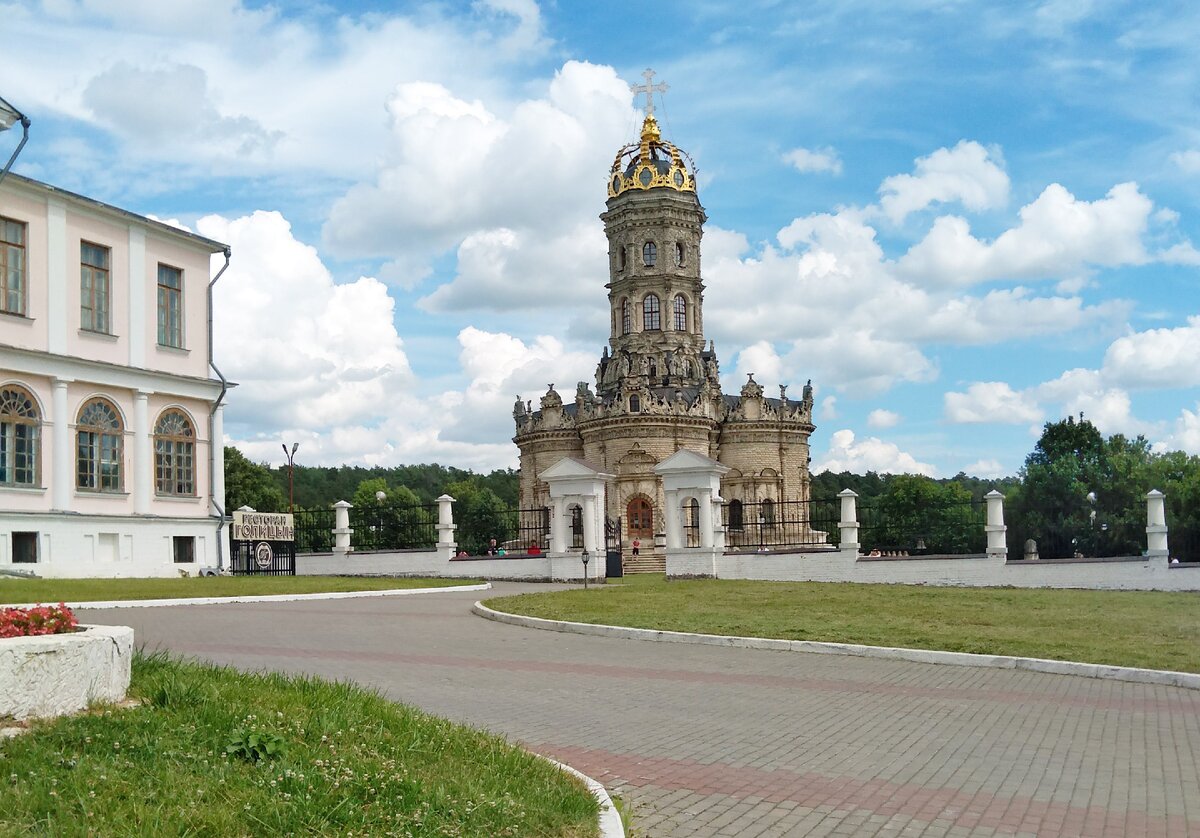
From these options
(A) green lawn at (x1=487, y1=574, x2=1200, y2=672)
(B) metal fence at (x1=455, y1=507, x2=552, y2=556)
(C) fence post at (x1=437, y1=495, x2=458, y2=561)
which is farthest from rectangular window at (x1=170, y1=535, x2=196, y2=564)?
(A) green lawn at (x1=487, y1=574, x2=1200, y2=672)

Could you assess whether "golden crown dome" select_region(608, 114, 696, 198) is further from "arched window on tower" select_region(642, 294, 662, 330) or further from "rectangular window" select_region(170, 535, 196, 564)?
"rectangular window" select_region(170, 535, 196, 564)

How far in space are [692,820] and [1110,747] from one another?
4015mm

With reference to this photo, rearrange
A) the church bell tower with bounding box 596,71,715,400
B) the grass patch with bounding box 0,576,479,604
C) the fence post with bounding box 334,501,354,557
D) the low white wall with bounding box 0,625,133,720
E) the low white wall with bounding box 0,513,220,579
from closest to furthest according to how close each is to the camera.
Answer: the low white wall with bounding box 0,625,133,720 → the grass patch with bounding box 0,576,479,604 → the low white wall with bounding box 0,513,220,579 → the fence post with bounding box 334,501,354,557 → the church bell tower with bounding box 596,71,715,400

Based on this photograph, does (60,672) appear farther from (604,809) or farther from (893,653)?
(893,653)

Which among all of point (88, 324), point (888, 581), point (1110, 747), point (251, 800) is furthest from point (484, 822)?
point (88, 324)

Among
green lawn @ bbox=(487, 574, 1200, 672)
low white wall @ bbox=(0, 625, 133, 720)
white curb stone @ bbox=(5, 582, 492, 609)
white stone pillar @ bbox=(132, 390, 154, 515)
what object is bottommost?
green lawn @ bbox=(487, 574, 1200, 672)

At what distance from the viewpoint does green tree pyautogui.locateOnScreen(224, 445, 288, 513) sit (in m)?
77.1

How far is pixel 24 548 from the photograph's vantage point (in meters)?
28.2

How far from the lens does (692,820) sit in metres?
6.44

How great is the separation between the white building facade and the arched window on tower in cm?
3422

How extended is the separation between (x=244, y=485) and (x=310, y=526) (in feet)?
139

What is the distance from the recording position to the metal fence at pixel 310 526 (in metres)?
38.4

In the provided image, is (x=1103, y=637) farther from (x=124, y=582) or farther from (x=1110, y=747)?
(x=124, y=582)

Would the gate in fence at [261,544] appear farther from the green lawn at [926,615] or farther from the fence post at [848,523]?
the fence post at [848,523]
